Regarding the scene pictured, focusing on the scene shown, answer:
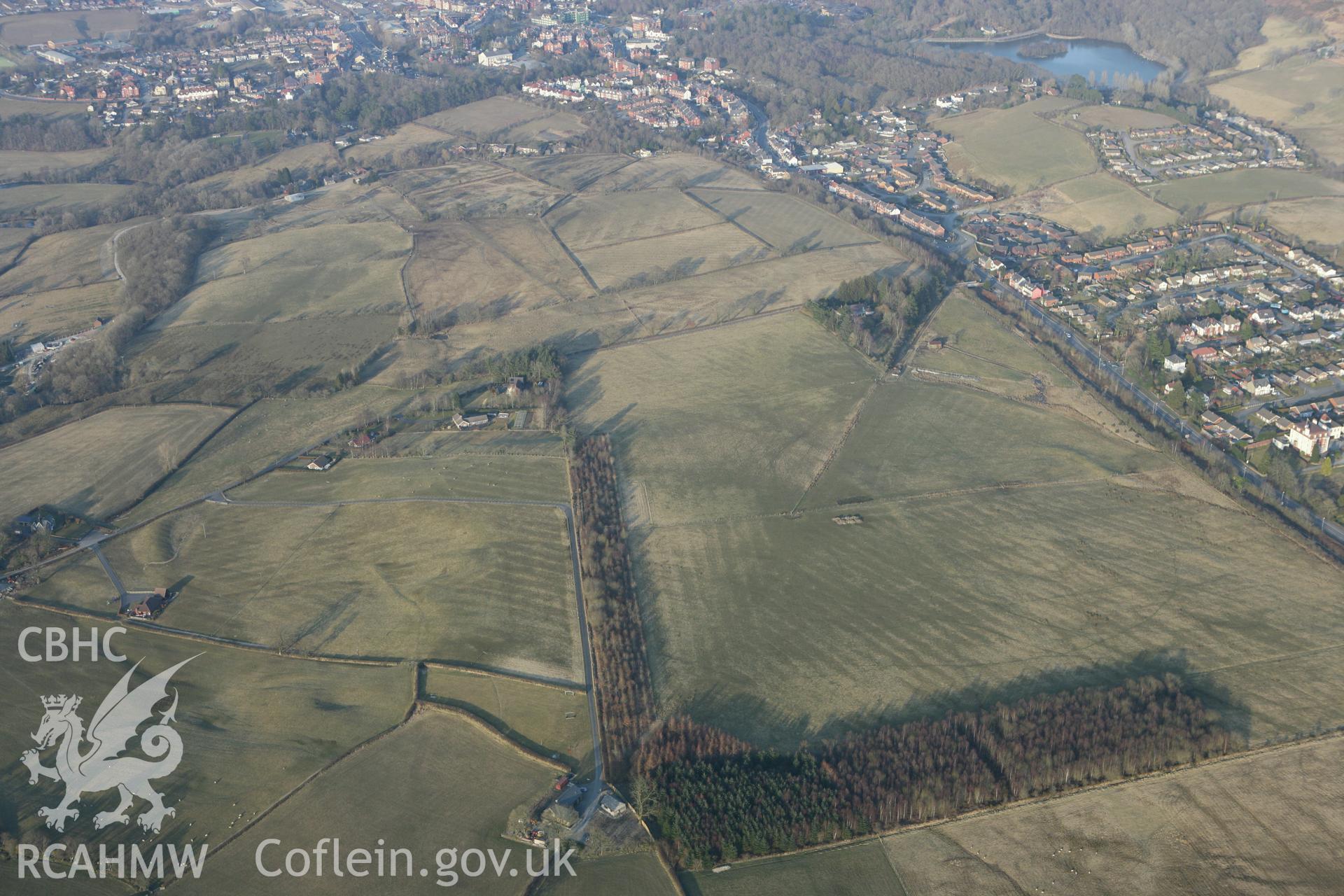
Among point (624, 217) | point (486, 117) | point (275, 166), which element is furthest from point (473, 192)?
point (486, 117)

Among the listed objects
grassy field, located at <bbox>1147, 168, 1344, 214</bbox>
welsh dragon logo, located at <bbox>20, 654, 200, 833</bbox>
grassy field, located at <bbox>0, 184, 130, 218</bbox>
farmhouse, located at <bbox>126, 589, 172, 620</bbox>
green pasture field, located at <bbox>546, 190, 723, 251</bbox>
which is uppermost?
grassy field, located at <bbox>1147, 168, 1344, 214</bbox>

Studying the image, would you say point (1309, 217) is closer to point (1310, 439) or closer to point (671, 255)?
point (1310, 439)

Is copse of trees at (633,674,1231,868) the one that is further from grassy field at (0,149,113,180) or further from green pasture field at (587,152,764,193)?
grassy field at (0,149,113,180)

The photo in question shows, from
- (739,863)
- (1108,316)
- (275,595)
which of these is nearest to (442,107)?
(1108,316)

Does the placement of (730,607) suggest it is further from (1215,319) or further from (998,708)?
(1215,319)

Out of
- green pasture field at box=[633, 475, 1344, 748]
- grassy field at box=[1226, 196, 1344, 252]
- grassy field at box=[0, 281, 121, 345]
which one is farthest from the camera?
grassy field at box=[1226, 196, 1344, 252]

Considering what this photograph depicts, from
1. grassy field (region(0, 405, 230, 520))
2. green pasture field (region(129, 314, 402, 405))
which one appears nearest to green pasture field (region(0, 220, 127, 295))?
green pasture field (region(129, 314, 402, 405))
